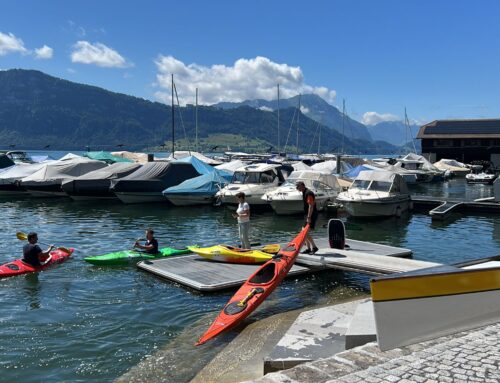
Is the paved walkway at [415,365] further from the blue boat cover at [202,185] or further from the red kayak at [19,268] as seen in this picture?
the blue boat cover at [202,185]

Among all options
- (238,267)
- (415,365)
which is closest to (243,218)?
(238,267)

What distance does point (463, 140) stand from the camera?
84.4 metres

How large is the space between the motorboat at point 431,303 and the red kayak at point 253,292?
3900 millimetres

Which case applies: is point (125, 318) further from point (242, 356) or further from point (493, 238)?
point (493, 238)

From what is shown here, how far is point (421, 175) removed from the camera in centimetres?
6250

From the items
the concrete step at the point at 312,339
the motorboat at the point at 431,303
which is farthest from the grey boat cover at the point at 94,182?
the motorboat at the point at 431,303

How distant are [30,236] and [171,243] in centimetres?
723

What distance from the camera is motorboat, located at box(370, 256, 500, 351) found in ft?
22.3

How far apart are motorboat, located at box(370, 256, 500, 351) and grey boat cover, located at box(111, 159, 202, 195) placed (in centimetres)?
2887

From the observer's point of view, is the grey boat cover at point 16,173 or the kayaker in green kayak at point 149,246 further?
the grey boat cover at point 16,173

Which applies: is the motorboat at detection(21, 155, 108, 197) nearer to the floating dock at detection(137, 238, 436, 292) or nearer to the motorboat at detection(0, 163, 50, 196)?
the motorboat at detection(0, 163, 50, 196)

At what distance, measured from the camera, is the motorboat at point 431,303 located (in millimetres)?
6797

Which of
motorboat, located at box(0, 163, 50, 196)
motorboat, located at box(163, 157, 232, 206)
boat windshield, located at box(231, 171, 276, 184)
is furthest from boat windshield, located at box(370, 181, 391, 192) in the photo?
motorboat, located at box(0, 163, 50, 196)

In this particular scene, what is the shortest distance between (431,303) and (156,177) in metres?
29.7
